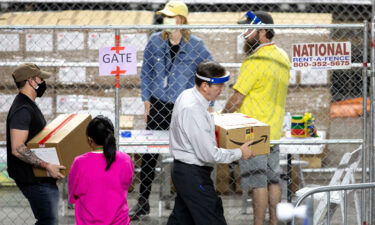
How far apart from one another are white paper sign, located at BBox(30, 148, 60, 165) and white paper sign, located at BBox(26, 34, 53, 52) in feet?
12.1

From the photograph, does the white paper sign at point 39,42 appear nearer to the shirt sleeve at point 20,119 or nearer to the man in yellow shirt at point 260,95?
the man in yellow shirt at point 260,95

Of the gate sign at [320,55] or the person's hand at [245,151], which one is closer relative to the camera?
the person's hand at [245,151]

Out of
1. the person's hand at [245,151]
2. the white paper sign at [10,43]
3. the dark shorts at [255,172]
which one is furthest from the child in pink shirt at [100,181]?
the white paper sign at [10,43]

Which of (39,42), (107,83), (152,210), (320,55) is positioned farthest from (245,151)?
(39,42)

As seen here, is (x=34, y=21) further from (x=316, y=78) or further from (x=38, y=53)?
(x=316, y=78)

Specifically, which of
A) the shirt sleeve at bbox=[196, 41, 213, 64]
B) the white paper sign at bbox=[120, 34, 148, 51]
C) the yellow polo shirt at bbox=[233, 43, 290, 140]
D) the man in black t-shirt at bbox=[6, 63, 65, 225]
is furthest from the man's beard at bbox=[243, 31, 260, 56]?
the white paper sign at bbox=[120, 34, 148, 51]

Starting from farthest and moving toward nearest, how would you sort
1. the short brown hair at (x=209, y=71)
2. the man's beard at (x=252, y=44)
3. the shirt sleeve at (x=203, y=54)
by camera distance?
the shirt sleeve at (x=203, y=54) < the man's beard at (x=252, y=44) < the short brown hair at (x=209, y=71)

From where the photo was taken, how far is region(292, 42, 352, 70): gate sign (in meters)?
6.52

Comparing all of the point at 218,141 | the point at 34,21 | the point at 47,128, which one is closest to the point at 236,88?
the point at 218,141

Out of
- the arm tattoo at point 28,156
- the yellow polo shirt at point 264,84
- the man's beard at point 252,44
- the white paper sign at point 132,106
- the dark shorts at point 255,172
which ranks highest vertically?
the man's beard at point 252,44

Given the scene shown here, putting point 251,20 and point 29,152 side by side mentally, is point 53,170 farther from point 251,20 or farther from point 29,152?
point 251,20

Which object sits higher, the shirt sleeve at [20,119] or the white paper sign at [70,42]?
the white paper sign at [70,42]

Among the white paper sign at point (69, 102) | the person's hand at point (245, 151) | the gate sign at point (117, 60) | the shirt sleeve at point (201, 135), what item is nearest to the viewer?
the shirt sleeve at point (201, 135)

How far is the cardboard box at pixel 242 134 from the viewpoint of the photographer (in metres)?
5.66
